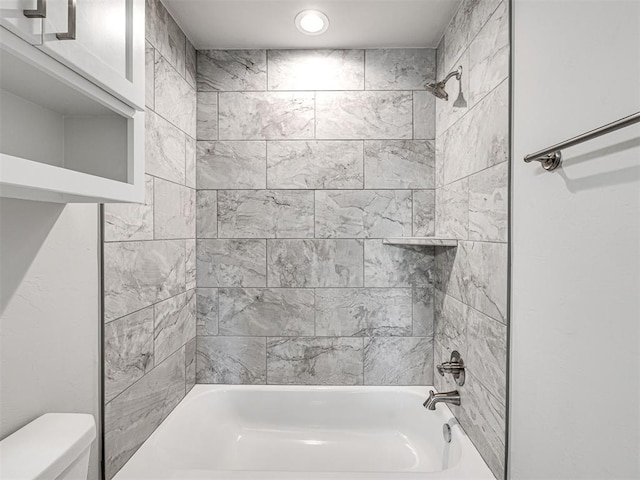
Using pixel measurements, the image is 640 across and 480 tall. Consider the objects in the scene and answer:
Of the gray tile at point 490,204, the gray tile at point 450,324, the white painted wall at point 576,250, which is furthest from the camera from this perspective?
the gray tile at point 450,324

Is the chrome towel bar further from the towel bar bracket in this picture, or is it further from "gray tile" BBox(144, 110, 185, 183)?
"gray tile" BBox(144, 110, 185, 183)

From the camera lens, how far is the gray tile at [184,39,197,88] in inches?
82.1

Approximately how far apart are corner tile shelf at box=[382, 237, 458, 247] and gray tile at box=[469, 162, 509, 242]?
0.38 feet

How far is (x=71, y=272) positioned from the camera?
120cm

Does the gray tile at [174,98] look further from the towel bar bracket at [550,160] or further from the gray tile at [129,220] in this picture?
the towel bar bracket at [550,160]

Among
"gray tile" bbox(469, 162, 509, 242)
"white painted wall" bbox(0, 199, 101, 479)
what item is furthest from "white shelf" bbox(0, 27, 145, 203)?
"gray tile" bbox(469, 162, 509, 242)

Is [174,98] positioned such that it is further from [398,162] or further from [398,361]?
[398,361]

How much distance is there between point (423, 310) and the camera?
224cm

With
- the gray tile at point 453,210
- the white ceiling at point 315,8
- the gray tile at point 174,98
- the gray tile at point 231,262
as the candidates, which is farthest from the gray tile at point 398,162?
the gray tile at point 174,98

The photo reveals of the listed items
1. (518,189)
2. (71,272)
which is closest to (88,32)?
(71,272)

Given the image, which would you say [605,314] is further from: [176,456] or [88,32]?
[176,456]

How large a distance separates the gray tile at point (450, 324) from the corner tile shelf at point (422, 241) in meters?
0.27

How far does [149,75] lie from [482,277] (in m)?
1.54

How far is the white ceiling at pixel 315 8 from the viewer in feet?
5.99
